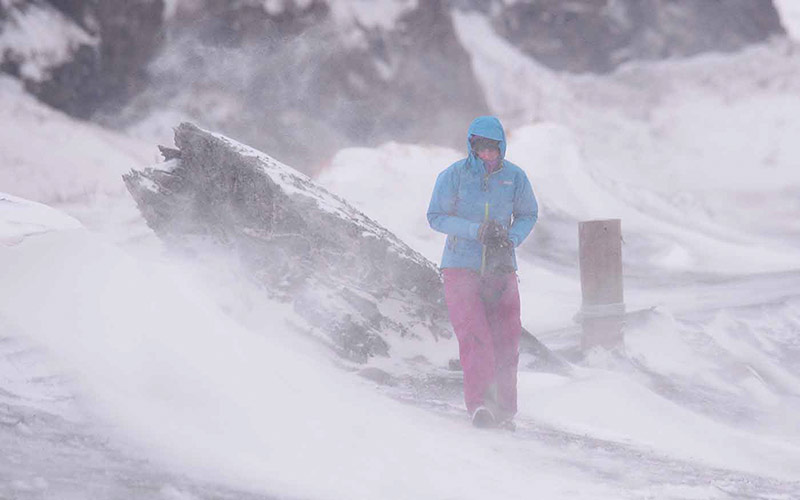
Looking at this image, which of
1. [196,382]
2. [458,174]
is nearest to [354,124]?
[458,174]

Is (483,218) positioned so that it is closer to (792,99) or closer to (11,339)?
(11,339)

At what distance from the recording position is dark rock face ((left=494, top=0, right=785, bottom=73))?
13734 mm

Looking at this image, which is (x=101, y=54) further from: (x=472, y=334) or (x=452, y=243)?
(x=472, y=334)

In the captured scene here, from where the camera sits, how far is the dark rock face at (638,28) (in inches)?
541

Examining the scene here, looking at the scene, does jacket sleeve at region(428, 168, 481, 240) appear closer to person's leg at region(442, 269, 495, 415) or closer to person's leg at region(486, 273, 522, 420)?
person's leg at region(442, 269, 495, 415)

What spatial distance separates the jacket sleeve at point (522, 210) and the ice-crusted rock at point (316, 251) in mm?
1008

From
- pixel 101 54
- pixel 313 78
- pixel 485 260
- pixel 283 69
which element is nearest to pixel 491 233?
pixel 485 260

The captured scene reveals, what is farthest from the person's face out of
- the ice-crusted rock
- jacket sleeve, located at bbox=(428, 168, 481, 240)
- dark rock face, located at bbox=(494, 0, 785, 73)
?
dark rock face, located at bbox=(494, 0, 785, 73)

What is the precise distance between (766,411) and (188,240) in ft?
12.0

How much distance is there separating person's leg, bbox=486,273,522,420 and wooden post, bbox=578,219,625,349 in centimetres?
170

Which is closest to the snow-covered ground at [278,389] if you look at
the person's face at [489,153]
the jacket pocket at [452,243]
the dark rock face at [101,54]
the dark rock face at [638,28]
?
the dark rock face at [101,54]

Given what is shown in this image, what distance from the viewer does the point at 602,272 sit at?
17.3ft

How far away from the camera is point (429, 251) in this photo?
28.1 feet

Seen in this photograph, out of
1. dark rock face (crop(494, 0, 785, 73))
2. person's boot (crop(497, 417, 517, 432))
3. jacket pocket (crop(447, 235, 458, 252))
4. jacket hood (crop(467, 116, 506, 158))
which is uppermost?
dark rock face (crop(494, 0, 785, 73))
